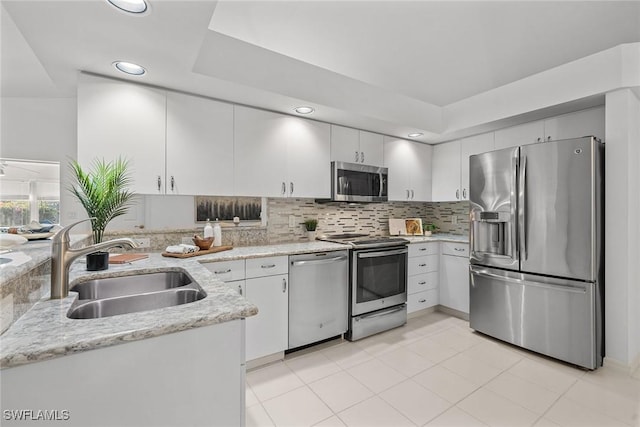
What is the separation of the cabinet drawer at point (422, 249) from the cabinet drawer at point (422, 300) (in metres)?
0.47

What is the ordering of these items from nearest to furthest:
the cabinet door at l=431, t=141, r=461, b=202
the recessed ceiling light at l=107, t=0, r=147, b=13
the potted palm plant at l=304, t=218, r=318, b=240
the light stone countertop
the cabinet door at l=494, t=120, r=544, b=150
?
1. the light stone countertop
2. the recessed ceiling light at l=107, t=0, r=147, b=13
3. the cabinet door at l=494, t=120, r=544, b=150
4. the potted palm plant at l=304, t=218, r=318, b=240
5. the cabinet door at l=431, t=141, r=461, b=202

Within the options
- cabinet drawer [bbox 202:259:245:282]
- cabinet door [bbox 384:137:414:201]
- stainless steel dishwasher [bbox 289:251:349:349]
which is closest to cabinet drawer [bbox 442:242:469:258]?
cabinet door [bbox 384:137:414:201]

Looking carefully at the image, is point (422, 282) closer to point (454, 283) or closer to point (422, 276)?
point (422, 276)

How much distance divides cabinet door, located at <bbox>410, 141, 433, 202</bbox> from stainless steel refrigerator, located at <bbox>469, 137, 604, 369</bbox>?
93cm

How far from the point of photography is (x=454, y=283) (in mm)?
3572

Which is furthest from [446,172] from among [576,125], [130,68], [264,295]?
[130,68]

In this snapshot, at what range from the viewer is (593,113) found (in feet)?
8.86

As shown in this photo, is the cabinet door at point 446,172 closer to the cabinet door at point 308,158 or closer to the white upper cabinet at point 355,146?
the white upper cabinet at point 355,146

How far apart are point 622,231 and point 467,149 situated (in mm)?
1773

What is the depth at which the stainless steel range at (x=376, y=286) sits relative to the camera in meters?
2.93

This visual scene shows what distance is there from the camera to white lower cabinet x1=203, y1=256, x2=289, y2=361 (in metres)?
2.34

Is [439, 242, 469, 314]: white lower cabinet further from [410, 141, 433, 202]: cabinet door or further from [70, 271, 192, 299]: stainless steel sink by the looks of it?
[70, 271, 192, 299]: stainless steel sink

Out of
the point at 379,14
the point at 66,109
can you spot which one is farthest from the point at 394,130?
the point at 66,109

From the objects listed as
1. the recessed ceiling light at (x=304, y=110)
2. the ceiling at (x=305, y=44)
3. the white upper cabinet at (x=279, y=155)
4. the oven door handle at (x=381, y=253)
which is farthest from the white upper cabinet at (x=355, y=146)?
the oven door handle at (x=381, y=253)
